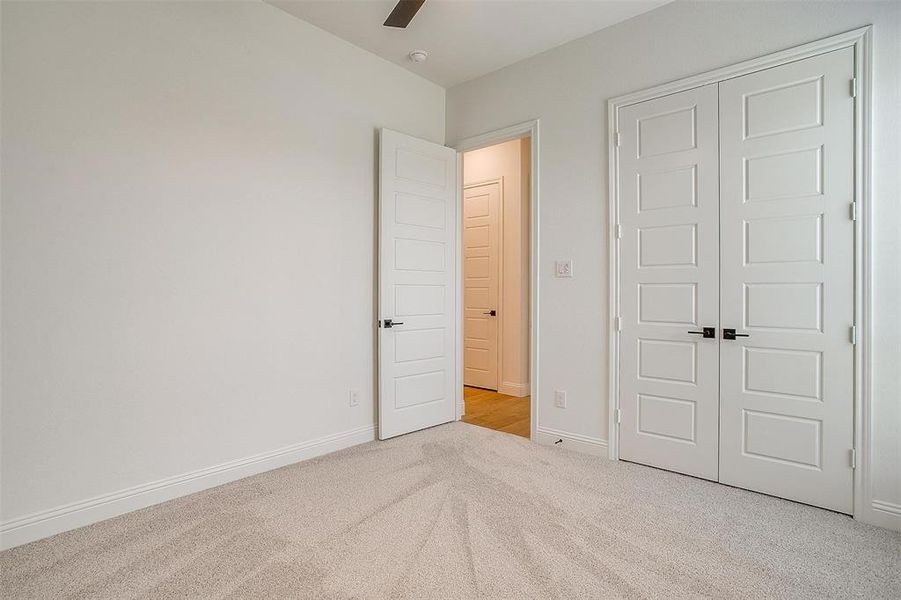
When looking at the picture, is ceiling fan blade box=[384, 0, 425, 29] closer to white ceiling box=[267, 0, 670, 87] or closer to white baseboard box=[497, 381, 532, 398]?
white ceiling box=[267, 0, 670, 87]

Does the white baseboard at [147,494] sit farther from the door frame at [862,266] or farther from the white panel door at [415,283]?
the door frame at [862,266]

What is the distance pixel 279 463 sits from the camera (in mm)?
3020

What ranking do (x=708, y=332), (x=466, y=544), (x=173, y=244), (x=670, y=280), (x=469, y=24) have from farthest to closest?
(x=469, y=24), (x=670, y=280), (x=708, y=332), (x=173, y=244), (x=466, y=544)

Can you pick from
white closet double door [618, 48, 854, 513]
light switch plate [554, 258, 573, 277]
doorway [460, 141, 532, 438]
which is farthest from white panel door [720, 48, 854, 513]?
doorway [460, 141, 532, 438]

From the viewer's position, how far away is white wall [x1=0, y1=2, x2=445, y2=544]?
213cm

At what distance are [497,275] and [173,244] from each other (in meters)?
3.52

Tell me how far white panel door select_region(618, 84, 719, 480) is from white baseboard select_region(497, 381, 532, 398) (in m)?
2.06

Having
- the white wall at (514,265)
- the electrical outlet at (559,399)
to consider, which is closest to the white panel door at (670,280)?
the electrical outlet at (559,399)

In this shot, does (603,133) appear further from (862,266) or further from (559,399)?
(559,399)

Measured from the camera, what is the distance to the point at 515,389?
17.0 ft

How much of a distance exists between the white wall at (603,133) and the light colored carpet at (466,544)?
628mm

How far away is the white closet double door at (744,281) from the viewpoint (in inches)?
93.6

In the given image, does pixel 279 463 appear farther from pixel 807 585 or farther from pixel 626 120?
pixel 626 120

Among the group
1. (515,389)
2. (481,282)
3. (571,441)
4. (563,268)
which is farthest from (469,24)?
(515,389)
